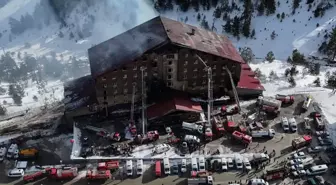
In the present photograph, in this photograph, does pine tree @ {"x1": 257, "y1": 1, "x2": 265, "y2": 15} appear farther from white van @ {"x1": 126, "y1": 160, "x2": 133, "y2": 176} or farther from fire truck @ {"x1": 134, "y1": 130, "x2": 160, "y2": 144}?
white van @ {"x1": 126, "y1": 160, "x2": 133, "y2": 176}

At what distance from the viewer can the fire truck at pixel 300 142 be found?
60031mm

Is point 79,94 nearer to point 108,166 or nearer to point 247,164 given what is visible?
point 108,166

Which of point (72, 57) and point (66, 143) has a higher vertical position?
point (72, 57)

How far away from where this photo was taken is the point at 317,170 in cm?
5566

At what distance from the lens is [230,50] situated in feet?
237

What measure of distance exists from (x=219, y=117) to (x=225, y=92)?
7.07 m

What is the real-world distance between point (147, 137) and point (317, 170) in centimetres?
2503

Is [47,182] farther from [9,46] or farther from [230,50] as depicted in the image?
[9,46]

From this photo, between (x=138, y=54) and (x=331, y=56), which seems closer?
(x=138, y=54)

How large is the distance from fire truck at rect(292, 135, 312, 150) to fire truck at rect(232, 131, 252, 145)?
21.4ft

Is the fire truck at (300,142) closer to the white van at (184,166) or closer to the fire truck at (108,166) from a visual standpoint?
the white van at (184,166)

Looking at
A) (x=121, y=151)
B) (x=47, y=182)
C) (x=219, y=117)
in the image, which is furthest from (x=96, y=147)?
(x=219, y=117)

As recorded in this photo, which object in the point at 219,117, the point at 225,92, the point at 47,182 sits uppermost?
the point at 225,92

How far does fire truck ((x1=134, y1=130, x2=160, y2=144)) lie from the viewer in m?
61.9
